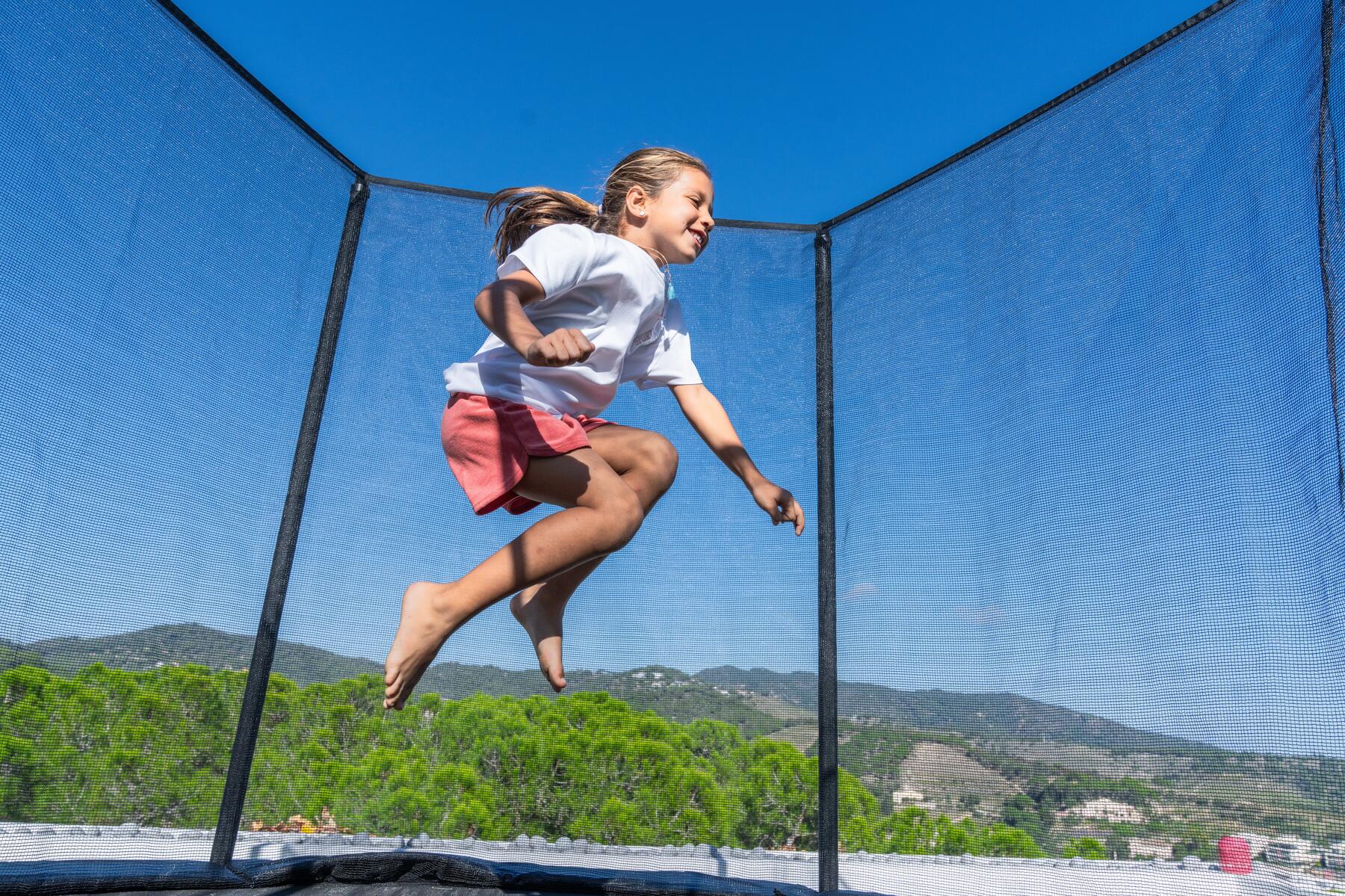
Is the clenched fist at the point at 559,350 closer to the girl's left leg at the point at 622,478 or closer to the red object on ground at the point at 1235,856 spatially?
the girl's left leg at the point at 622,478

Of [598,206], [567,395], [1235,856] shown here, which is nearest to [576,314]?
[567,395]

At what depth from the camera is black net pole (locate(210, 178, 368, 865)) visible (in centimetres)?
204

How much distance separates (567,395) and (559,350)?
1.24ft

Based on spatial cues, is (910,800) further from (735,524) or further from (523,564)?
(523,564)

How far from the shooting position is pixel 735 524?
234 centimetres

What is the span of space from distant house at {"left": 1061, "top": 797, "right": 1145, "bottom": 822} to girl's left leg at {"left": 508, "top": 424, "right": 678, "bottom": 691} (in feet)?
3.13

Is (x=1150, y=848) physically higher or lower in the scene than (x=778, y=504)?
lower

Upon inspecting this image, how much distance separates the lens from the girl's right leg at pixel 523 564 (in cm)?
121

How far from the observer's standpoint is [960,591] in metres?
1.98

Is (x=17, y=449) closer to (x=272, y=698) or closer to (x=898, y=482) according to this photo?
(x=272, y=698)

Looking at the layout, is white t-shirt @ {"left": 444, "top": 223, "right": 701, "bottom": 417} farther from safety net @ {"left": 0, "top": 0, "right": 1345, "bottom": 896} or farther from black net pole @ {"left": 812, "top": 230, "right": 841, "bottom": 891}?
black net pole @ {"left": 812, "top": 230, "right": 841, "bottom": 891}

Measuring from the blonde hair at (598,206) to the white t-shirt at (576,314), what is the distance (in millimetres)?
167

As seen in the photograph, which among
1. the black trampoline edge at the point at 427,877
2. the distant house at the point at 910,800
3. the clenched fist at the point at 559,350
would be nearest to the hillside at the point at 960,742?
the distant house at the point at 910,800

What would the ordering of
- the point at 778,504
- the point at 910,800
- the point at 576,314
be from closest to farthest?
the point at 576,314
the point at 778,504
the point at 910,800
